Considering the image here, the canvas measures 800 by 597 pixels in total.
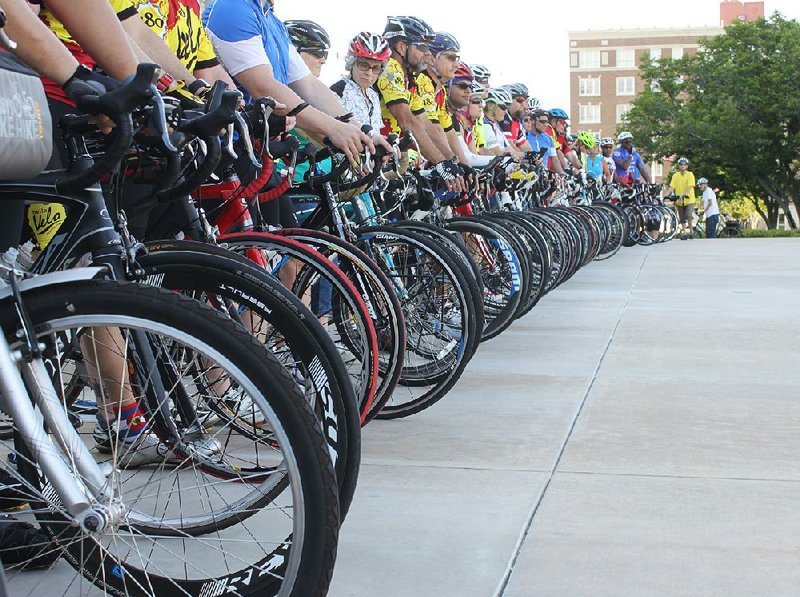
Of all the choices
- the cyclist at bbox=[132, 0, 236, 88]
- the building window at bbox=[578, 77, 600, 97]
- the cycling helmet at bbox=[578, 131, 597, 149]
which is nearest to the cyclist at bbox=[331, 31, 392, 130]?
the cyclist at bbox=[132, 0, 236, 88]

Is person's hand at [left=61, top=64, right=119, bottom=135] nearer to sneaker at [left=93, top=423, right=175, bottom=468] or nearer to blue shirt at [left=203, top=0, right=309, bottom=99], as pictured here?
sneaker at [left=93, top=423, right=175, bottom=468]

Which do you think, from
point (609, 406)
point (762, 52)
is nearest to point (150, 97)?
point (609, 406)

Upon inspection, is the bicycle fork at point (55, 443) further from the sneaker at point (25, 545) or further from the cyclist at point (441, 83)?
the cyclist at point (441, 83)

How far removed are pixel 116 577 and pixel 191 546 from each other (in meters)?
0.38

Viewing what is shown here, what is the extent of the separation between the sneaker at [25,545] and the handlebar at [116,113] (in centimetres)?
73

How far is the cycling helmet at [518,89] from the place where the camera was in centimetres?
1435

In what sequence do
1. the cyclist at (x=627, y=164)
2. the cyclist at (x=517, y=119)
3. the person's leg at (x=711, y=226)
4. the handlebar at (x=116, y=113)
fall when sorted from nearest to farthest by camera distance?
the handlebar at (x=116, y=113) < the cyclist at (x=517, y=119) < the cyclist at (x=627, y=164) < the person's leg at (x=711, y=226)

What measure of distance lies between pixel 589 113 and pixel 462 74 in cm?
11657

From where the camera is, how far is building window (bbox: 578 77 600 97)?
123312 mm

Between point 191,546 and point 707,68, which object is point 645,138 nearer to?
point 707,68

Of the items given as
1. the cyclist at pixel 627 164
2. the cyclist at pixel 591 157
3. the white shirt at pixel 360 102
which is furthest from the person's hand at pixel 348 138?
the cyclist at pixel 627 164

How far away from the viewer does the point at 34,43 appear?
2.85 m

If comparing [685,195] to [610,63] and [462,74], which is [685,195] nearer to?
[462,74]

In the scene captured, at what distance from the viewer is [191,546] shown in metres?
3.07
